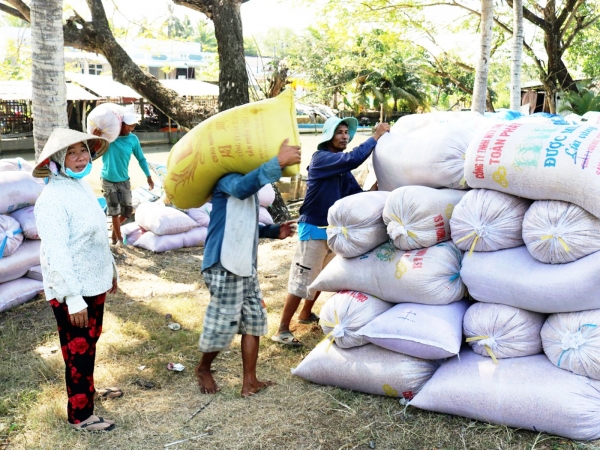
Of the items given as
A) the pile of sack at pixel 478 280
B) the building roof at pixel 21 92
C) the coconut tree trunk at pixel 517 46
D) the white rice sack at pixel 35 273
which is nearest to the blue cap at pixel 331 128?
the pile of sack at pixel 478 280

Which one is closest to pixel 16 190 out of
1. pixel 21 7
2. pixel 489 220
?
pixel 21 7

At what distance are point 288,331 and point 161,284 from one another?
2.01 meters

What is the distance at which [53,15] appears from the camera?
15.3 ft

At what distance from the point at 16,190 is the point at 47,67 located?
101 cm

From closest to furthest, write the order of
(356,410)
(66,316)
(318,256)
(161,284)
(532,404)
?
1. (532,404)
2. (66,316)
3. (356,410)
4. (318,256)
5. (161,284)

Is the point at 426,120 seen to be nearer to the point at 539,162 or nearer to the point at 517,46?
the point at 539,162

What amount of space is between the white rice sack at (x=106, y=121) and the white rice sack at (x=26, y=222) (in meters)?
1.28

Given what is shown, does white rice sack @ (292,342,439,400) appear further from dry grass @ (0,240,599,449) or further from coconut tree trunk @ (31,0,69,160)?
coconut tree trunk @ (31,0,69,160)

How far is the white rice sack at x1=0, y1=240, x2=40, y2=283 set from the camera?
186 inches

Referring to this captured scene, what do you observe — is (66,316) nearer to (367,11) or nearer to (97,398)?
(97,398)

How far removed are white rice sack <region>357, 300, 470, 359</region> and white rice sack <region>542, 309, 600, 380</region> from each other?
424 millimetres

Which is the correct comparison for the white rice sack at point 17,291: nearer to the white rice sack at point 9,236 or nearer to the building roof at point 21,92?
the white rice sack at point 9,236

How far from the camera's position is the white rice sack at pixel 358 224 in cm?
326

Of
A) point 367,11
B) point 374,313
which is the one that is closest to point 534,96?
point 367,11
